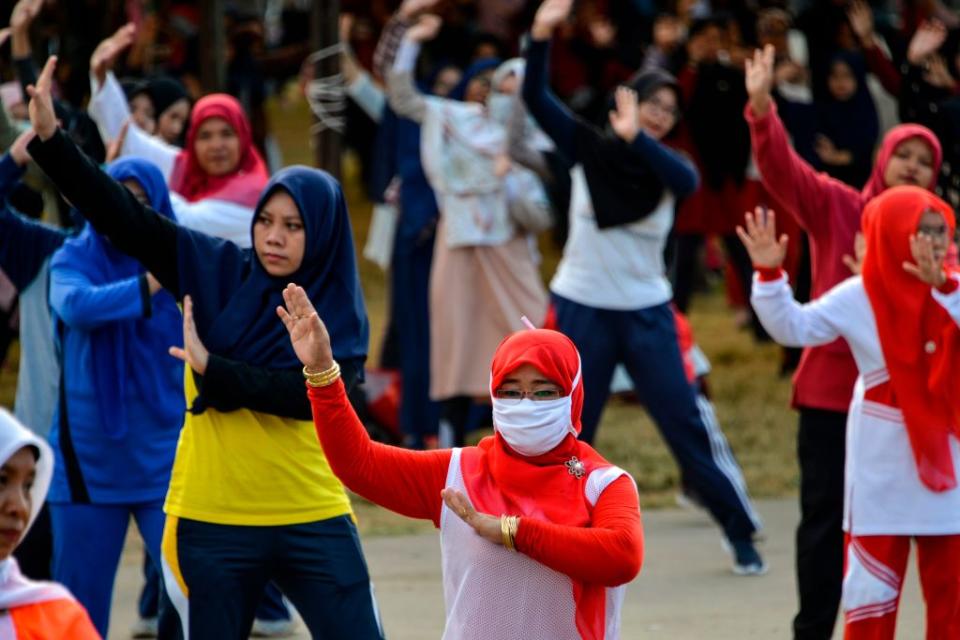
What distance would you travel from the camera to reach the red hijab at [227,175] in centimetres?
691

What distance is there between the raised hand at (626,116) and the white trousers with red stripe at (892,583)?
262cm

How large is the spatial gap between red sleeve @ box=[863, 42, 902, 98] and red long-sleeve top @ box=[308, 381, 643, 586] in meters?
6.38

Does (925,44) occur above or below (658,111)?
below

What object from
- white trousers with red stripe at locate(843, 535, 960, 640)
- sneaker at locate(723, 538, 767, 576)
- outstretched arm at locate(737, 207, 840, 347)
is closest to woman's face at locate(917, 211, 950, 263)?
outstretched arm at locate(737, 207, 840, 347)

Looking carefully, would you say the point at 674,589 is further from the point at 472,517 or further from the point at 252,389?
the point at 472,517

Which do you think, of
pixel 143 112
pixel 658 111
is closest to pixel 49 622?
pixel 143 112

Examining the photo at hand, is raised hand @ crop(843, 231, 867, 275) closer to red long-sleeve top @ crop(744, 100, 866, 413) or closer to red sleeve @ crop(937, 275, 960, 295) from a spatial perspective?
red long-sleeve top @ crop(744, 100, 866, 413)

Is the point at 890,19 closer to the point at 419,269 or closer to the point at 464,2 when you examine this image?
the point at 464,2

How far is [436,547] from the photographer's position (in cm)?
827

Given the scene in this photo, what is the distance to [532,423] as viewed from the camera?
4.16 meters

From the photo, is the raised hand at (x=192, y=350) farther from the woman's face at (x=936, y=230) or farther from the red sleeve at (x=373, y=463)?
the woman's face at (x=936, y=230)

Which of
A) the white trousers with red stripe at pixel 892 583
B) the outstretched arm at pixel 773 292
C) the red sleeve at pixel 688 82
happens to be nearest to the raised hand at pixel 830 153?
the red sleeve at pixel 688 82

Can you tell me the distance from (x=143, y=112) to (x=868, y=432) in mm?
3889

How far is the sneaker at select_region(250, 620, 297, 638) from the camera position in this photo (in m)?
6.69
